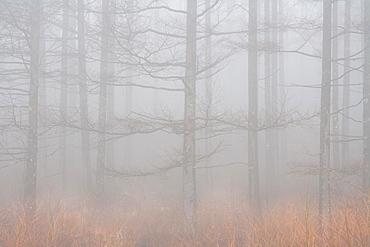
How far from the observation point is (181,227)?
7.22 m

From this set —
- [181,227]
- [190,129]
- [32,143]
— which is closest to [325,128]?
[190,129]

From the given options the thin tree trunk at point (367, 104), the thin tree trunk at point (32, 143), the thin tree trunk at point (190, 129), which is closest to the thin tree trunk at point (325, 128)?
the thin tree trunk at point (367, 104)

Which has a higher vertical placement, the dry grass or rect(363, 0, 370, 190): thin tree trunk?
rect(363, 0, 370, 190): thin tree trunk

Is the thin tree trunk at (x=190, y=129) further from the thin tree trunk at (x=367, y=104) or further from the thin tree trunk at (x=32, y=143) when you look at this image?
the thin tree trunk at (x=367, y=104)

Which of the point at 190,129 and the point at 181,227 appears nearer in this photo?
the point at 190,129

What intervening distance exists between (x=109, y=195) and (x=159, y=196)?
2051 mm

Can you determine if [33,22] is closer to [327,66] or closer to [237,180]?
[327,66]

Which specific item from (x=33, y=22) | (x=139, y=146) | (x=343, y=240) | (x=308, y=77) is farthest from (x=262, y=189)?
(x=308, y=77)

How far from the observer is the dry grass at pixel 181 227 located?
13.2ft

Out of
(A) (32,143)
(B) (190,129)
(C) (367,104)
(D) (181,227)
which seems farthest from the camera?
(C) (367,104)

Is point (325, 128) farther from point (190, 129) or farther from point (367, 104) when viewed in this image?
point (190, 129)

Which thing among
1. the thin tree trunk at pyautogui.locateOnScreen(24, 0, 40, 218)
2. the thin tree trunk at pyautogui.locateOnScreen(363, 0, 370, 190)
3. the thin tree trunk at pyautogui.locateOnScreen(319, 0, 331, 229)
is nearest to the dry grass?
the thin tree trunk at pyautogui.locateOnScreen(24, 0, 40, 218)

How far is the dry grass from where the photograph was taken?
403 cm

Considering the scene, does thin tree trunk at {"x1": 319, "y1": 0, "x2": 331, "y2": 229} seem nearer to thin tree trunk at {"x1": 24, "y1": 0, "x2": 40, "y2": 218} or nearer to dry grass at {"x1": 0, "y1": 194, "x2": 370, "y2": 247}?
dry grass at {"x1": 0, "y1": 194, "x2": 370, "y2": 247}
